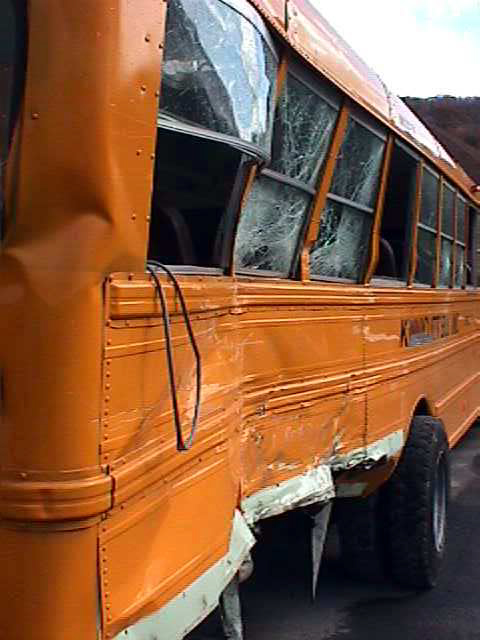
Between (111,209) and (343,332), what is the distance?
2138 millimetres

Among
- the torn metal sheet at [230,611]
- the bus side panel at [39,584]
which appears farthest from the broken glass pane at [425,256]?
the bus side panel at [39,584]

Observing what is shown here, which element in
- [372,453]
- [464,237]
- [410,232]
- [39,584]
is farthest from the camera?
[464,237]

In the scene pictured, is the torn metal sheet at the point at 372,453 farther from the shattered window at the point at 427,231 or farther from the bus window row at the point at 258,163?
the shattered window at the point at 427,231

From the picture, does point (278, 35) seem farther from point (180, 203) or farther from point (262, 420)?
point (262, 420)

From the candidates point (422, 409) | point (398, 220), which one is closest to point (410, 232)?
point (398, 220)

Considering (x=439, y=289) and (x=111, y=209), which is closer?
(x=111, y=209)

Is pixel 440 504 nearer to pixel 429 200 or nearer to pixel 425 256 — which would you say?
pixel 425 256

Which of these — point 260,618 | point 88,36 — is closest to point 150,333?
point 88,36

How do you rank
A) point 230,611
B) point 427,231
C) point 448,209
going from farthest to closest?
point 448,209
point 427,231
point 230,611

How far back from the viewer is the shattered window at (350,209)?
3898 millimetres

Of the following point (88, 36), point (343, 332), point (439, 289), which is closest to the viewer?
point (88, 36)

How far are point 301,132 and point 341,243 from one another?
2.56 ft

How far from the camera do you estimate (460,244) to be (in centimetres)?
721

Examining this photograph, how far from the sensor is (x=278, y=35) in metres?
3.02
